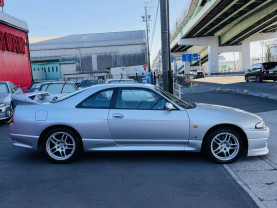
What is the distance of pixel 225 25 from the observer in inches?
1807

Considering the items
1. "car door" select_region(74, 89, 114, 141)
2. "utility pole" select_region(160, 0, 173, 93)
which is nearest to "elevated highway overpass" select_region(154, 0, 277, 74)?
"utility pole" select_region(160, 0, 173, 93)

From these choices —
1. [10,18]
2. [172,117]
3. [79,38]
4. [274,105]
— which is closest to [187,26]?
[79,38]

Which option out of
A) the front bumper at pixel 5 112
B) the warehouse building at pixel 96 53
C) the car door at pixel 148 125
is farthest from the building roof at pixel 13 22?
the warehouse building at pixel 96 53

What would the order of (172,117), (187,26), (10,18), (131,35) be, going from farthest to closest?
(131,35) < (187,26) < (10,18) < (172,117)

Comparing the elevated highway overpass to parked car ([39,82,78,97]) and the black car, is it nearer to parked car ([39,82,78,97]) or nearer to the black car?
the black car

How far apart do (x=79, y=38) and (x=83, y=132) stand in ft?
174

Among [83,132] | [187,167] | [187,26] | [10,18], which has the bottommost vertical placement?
[187,167]

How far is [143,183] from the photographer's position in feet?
12.9

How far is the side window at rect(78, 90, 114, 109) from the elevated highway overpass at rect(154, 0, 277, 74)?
28311mm

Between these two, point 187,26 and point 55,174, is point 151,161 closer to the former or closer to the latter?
point 55,174

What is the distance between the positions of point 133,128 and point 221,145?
1.58 m

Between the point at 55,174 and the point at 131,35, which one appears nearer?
the point at 55,174

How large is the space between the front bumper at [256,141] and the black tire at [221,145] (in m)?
0.15

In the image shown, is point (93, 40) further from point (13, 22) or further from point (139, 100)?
point (139, 100)
